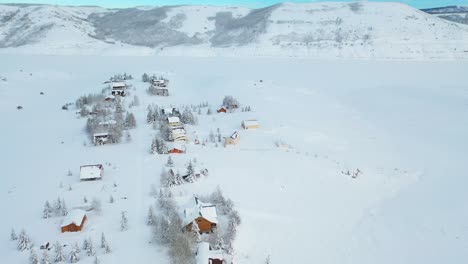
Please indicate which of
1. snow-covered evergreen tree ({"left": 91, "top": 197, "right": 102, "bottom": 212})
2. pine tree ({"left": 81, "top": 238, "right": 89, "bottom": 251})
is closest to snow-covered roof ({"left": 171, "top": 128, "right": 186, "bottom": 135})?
snow-covered evergreen tree ({"left": 91, "top": 197, "right": 102, "bottom": 212})

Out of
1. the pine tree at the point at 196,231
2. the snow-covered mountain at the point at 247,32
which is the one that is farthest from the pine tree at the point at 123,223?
the snow-covered mountain at the point at 247,32

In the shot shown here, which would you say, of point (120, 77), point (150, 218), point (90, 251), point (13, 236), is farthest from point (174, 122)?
point (120, 77)

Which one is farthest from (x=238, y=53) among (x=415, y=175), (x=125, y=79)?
(x=415, y=175)

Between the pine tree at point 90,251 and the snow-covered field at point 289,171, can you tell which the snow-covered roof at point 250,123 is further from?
the pine tree at point 90,251

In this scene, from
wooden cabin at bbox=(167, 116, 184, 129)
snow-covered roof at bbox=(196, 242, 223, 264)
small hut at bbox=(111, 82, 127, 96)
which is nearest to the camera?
snow-covered roof at bbox=(196, 242, 223, 264)

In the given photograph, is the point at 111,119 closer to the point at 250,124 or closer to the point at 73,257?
Result: the point at 250,124

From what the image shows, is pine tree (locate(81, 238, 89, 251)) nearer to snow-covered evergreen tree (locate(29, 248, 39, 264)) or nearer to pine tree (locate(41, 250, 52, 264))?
pine tree (locate(41, 250, 52, 264))

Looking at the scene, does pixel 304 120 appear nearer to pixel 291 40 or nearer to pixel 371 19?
pixel 291 40
